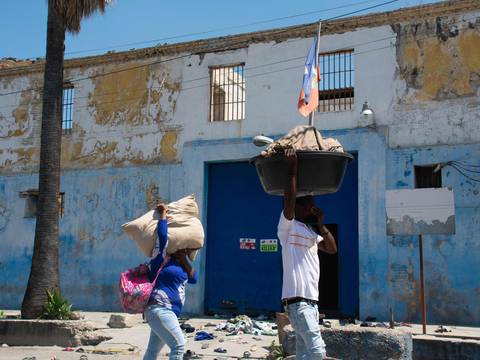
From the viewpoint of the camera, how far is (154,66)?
54.9 feet

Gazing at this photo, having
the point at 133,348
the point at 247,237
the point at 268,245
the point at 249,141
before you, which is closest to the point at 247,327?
the point at 133,348

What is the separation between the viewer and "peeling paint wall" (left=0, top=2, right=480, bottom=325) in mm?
13000

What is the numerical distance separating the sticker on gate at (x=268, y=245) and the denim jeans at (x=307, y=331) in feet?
33.4

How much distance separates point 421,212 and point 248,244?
574 centimetres

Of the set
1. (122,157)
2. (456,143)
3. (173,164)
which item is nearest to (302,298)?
(456,143)

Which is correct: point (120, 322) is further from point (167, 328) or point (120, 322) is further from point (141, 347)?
point (167, 328)

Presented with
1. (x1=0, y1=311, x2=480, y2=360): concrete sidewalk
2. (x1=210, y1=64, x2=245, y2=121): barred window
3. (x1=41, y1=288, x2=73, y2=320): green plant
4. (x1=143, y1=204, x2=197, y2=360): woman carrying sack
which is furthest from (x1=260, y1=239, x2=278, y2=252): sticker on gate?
(x1=143, y1=204, x2=197, y2=360): woman carrying sack

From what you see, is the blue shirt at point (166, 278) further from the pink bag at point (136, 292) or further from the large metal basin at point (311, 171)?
the large metal basin at point (311, 171)

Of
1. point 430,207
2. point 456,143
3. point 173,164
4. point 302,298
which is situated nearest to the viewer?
point 302,298

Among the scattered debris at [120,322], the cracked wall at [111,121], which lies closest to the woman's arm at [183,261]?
the scattered debris at [120,322]

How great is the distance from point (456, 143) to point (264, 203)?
183 inches

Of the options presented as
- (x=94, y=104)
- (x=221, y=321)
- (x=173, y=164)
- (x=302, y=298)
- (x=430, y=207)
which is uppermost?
(x=94, y=104)

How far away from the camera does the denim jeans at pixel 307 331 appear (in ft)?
14.8

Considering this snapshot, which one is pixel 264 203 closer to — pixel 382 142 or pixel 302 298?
pixel 382 142
